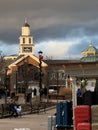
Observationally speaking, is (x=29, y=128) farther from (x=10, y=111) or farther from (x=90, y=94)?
(x=10, y=111)

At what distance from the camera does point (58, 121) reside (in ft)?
79.9

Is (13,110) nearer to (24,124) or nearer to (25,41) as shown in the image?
(24,124)

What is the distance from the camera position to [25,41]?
164 meters

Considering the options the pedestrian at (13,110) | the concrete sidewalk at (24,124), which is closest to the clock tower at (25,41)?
the pedestrian at (13,110)

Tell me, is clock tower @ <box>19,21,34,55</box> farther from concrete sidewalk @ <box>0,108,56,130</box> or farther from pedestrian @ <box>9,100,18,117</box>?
concrete sidewalk @ <box>0,108,56,130</box>

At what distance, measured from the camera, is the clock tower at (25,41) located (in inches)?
6275

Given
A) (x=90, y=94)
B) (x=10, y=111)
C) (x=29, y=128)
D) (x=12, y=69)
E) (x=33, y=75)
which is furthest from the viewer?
(x=12, y=69)

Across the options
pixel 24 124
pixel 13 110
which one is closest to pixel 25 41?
pixel 13 110

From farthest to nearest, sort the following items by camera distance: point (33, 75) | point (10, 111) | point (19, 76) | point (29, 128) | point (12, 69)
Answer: point (12, 69), point (19, 76), point (33, 75), point (10, 111), point (29, 128)

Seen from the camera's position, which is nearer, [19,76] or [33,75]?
[33,75]

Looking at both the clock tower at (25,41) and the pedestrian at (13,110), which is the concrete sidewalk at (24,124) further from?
the clock tower at (25,41)

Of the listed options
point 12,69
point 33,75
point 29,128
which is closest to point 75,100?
point 29,128

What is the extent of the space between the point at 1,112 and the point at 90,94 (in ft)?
66.6

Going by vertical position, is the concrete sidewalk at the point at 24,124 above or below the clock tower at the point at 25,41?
below
